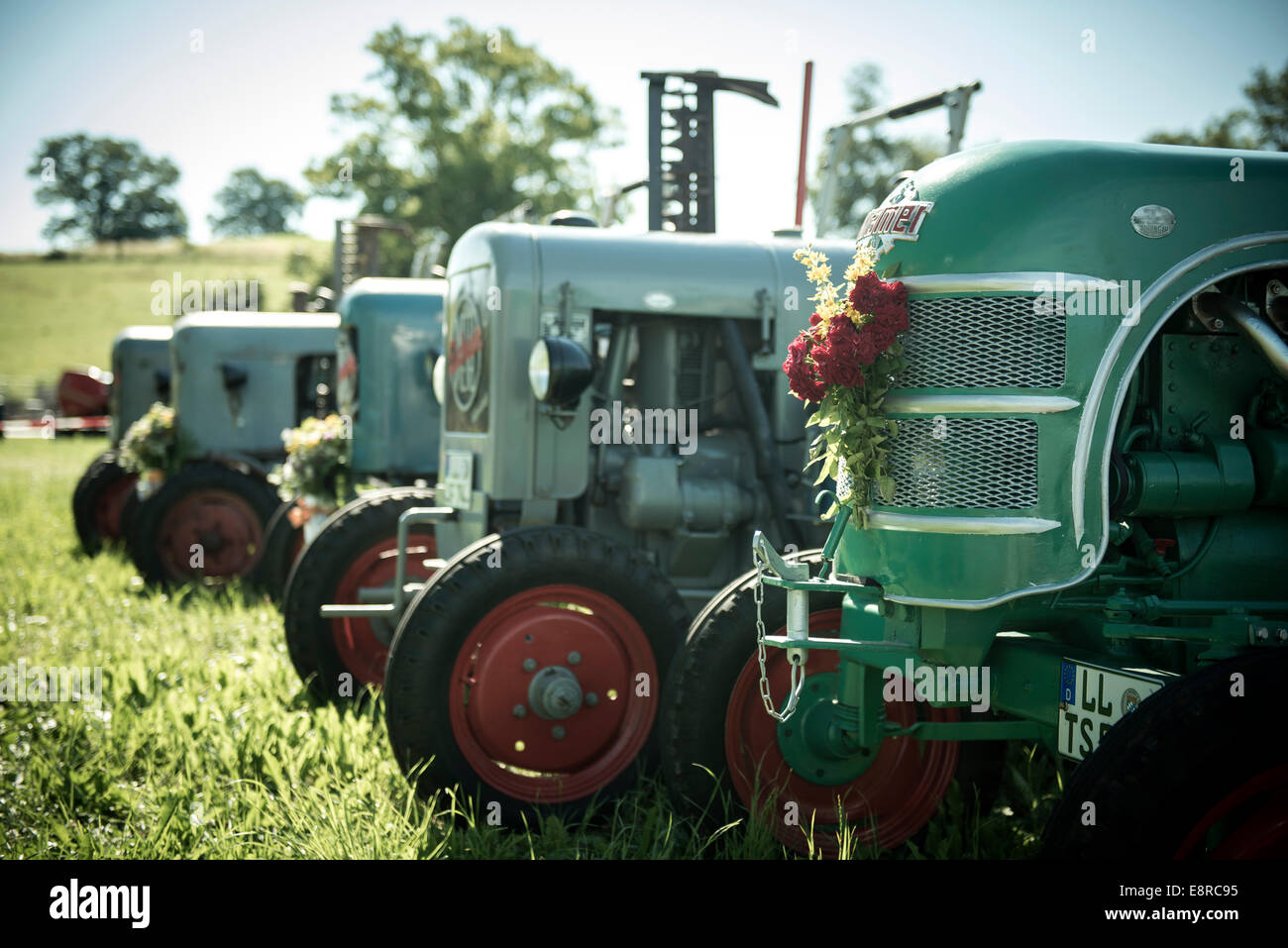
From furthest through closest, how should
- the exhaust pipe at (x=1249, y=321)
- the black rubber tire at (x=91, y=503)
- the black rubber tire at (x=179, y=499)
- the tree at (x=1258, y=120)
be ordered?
the tree at (x=1258, y=120)
the black rubber tire at (x=91, y=503)
the black rubber tire at (x=179, y=499)
the exhaust pipe at (x=1249, y=321)

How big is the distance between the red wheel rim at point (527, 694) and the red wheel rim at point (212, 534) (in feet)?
17.8

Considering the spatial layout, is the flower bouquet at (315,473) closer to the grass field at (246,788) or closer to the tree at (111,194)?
the grass field at (246,788)

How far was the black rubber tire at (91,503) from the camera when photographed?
435 inches

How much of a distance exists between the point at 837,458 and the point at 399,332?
523cm

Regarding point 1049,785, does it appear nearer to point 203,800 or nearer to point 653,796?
point 653,796

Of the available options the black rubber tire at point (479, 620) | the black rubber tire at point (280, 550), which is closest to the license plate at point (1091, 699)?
the black rubber tire at point (479, 620)

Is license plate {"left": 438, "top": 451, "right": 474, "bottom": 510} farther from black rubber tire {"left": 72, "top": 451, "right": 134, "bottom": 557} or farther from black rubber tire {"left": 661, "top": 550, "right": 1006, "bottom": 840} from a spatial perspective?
black rubber tire {"left": 72, "top": 451, "right": 134, "bottom": 557}

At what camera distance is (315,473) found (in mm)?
7336

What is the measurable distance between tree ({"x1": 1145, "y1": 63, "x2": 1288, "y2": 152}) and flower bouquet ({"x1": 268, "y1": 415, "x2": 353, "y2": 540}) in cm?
2242

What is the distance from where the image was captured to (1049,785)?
14.8 ft

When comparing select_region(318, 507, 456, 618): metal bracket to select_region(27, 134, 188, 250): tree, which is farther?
select_region(27, 134, 188, 250): tree

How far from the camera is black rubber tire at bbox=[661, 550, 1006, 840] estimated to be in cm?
Answer: 354

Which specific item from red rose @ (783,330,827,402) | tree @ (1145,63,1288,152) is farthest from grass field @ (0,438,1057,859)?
tree @ (1145,63,1288,152)
